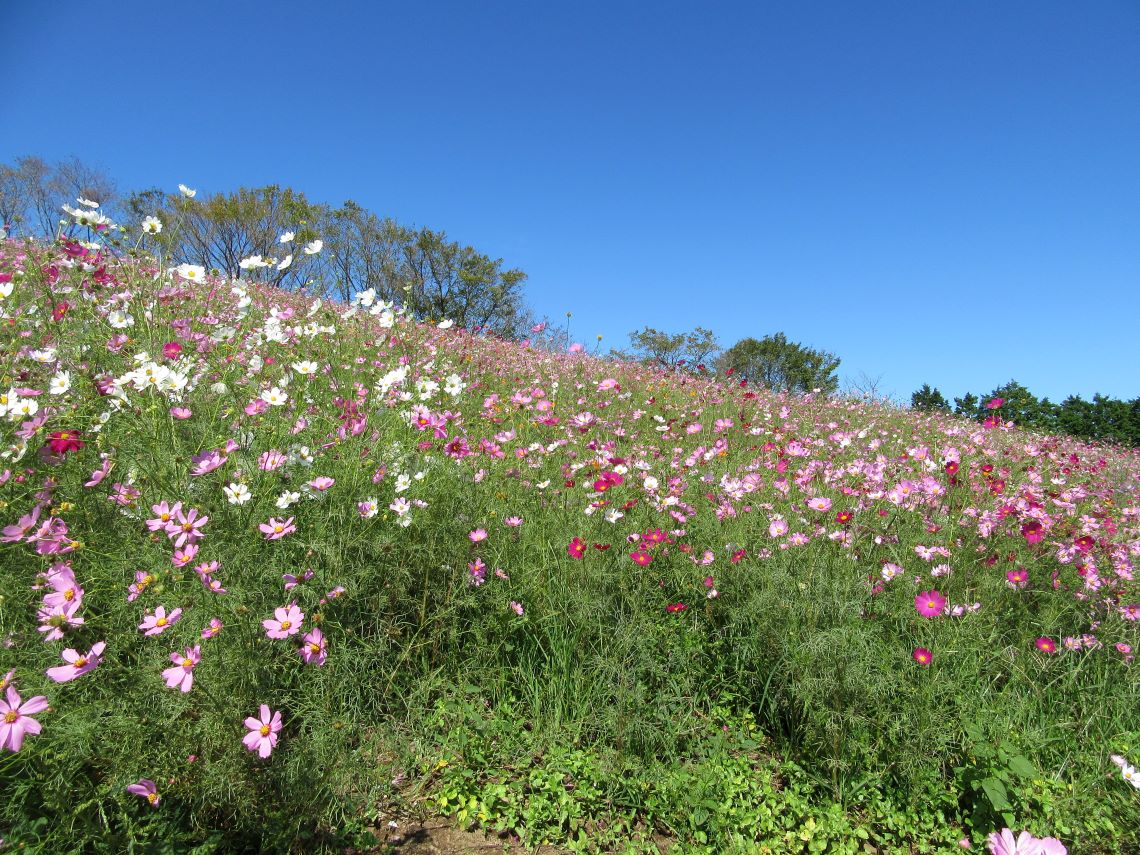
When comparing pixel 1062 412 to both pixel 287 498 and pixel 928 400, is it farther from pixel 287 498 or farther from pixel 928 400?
pixel 287 498

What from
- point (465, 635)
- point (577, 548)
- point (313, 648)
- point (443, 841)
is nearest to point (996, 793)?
point (577, 548)

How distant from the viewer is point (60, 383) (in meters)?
1.96

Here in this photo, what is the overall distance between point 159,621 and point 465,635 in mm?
1075

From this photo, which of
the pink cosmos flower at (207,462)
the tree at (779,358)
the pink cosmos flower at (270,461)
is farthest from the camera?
the tree at (779,358)

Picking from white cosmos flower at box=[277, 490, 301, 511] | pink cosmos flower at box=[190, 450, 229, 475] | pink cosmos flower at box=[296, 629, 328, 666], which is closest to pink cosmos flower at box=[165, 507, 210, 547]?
pink cosmos flower at box=[190, 450, 229, 475]

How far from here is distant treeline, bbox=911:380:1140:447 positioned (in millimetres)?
→ 10078

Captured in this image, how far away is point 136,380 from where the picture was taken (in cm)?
175

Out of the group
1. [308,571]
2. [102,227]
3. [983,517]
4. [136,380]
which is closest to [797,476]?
[983,517]

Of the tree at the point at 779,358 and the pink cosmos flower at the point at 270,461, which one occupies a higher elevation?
the tree at the point at 779,358

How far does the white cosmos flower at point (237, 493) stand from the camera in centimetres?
163

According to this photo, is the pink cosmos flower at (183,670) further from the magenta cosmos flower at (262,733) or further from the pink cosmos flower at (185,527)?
the pink cosmos flower at (185,527)

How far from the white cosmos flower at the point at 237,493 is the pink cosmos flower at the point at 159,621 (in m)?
0.31

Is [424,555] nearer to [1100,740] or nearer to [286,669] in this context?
[286,669]

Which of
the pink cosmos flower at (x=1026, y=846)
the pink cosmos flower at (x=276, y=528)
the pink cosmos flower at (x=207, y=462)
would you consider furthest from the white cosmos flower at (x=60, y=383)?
the pink cosmos flower at (x=1026, y=846)
